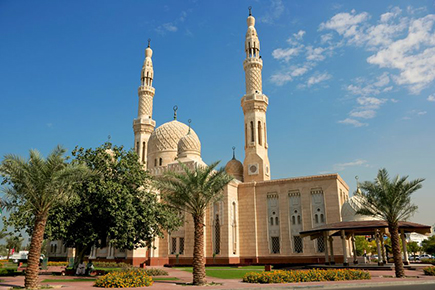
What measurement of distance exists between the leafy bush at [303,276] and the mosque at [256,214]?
935 cm

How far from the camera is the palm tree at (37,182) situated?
15453 mm

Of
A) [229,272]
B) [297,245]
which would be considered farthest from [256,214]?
[229,272]

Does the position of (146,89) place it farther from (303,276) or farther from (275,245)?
(303,276)

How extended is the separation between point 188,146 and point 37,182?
21.7 m

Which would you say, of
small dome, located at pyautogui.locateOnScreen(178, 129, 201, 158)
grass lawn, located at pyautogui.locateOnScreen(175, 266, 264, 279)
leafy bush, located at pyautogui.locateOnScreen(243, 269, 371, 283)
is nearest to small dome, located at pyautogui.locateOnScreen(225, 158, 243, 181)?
small dome, located at pyautogui.locateOnScreen(178, 129, 201, 158)

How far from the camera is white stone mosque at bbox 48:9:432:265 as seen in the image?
29.6m

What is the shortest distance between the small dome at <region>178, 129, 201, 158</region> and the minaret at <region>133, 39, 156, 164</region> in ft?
21.9

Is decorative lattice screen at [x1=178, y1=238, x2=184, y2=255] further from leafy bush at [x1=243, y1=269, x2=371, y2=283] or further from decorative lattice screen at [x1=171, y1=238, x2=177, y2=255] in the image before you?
leafy bush at [x1=243, y1=269, x2=371, y2=283]

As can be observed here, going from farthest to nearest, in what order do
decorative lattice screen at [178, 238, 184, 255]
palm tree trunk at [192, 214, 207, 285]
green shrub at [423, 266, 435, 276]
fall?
1. decorative lattice screen at [178, 238, 184, 255]
2. green shrub at [423, 266, 435, 276]
3. palm tree trunk at [192, 214, 207, 285]

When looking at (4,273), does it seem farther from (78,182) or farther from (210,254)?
(210,254)

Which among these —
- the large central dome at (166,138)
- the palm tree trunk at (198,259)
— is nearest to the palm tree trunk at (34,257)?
the palm tree trunk at (198,259)

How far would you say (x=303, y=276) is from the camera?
16859mm

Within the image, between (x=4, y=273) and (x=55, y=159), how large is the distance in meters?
10.1

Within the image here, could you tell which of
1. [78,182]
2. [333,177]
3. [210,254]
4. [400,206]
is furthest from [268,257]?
[78,182]
